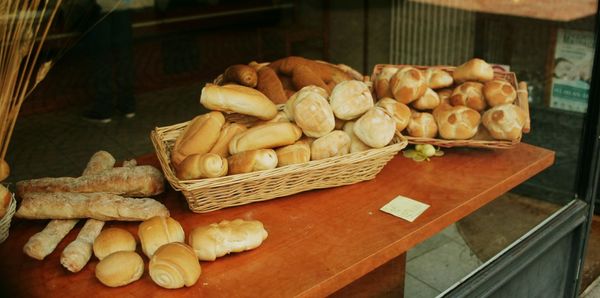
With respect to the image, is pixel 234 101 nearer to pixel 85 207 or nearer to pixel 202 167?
pixel 202 167

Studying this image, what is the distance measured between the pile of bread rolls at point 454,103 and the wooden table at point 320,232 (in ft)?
0.30

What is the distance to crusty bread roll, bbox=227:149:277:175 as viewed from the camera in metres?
A: 1.37

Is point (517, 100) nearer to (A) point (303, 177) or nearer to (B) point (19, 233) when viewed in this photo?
(A) point (303, 177)

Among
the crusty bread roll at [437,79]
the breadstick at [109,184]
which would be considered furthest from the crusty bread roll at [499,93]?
the breadstick at [109,184]

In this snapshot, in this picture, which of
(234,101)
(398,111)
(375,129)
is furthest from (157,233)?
(398,111)

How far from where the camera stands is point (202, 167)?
1.33 metres

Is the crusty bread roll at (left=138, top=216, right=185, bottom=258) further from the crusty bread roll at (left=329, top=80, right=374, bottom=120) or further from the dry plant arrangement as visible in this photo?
the crusty bread roll at (left=329, top=80, right=374, bottom=120)

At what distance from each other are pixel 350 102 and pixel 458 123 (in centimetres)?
38

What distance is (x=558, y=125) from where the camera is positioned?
2.48 meters

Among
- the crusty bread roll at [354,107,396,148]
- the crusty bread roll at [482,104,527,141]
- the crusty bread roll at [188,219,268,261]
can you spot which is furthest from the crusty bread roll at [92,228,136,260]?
the crusty bread roll at [482,104,527,141]

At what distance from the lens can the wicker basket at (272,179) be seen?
1343 mm

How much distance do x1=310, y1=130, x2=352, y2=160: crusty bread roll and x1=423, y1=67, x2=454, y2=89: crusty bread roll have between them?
503 mm

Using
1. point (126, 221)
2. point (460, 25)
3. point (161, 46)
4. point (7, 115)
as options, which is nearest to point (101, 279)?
point (126, 221)

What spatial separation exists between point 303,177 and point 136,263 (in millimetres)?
472
